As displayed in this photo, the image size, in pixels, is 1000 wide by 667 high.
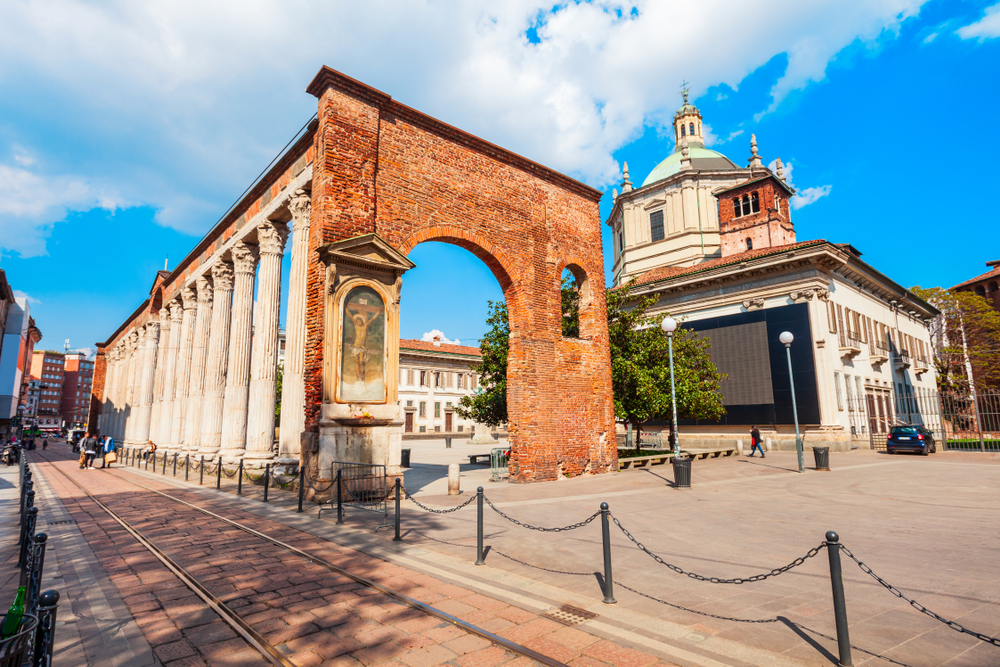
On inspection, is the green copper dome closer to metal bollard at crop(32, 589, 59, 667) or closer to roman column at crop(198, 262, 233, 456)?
roman column at crop(198, 262, 233, 456)

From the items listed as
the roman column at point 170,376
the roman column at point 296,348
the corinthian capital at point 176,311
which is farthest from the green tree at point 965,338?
the roman column at point 170,376

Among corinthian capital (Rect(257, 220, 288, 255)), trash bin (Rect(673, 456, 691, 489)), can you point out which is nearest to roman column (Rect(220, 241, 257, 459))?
corinthian capital (Rect(257, 220, 288, 255))

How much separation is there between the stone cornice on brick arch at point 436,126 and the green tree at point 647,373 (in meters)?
6.78

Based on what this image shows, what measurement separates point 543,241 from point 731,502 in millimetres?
9097

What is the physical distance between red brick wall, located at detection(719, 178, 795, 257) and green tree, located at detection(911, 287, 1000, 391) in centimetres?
1645

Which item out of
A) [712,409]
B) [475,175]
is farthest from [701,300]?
[475,175]

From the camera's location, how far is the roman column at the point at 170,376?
26.3 meters

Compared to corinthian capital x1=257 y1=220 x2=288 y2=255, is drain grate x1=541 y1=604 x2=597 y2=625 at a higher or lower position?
lower

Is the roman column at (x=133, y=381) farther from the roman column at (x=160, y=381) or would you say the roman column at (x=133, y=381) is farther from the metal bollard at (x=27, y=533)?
the metal bollard at (x=27, y=533)

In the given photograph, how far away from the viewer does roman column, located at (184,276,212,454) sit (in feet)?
72.3

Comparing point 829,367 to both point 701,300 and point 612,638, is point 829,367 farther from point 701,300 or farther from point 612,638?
point 612,638

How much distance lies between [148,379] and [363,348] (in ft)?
86.7

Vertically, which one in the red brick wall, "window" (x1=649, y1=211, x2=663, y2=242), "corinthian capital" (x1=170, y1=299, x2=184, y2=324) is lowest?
"corinthian capital" (x1=170, y1=299, x2=184, y2=324)

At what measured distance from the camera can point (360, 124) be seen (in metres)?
12.6
